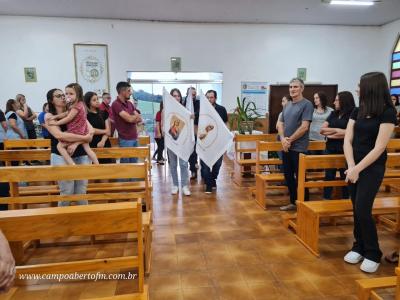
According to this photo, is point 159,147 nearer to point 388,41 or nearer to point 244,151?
point 244,151

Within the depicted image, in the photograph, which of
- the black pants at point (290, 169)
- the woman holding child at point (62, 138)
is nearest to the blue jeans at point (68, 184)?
the woman holding child at point (62, 138)

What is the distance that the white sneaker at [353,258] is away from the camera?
8.02 feet

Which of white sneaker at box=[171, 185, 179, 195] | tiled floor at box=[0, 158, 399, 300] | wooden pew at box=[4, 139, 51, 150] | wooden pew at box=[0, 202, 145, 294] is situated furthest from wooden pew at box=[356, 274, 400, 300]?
wooden pew at box=[4, 139, 51, 150]

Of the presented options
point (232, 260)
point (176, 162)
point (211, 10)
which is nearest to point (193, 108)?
point (176, 162)

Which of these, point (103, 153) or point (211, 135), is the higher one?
point (211, 135)

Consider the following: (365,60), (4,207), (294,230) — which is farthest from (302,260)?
(365,60)

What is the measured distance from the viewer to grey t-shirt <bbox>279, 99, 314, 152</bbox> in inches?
131

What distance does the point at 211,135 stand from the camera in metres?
4.15

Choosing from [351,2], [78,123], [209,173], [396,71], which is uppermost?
[351,2]

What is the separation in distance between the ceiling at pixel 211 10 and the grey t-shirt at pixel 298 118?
13.2 ft

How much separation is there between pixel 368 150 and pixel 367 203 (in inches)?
15.1

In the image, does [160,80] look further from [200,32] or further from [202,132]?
[202,132]

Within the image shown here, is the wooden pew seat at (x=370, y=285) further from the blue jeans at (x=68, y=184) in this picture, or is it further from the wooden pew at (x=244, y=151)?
the wooden pew at (x=244, y=151)

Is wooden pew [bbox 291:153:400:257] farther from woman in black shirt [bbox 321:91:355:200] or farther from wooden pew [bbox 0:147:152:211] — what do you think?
wooden pew [bbox 0:147:152:211]
